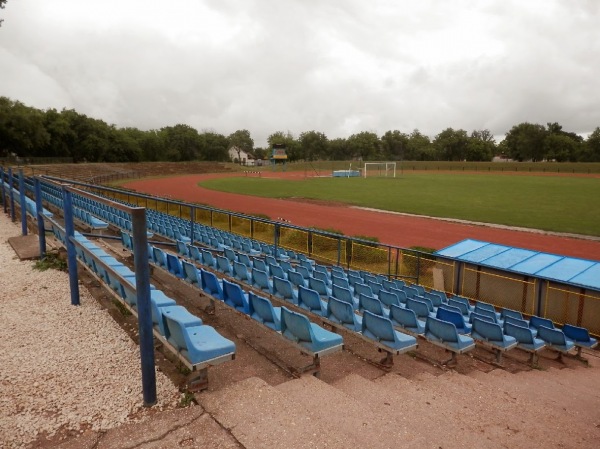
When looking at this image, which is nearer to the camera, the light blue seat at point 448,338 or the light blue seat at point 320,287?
the light blue seat at point 448,338

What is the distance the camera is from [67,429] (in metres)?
3.80

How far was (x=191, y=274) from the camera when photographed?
26.1 feet

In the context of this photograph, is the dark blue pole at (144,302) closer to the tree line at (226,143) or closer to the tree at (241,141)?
the tree line at (226,143)

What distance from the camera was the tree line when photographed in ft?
207

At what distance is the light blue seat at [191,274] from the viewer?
7.75 meters

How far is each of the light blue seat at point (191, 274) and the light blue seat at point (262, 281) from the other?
129cm

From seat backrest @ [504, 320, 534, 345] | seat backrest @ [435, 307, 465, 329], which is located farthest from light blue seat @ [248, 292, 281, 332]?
seat backrest @ [504, 320, 534, 345]

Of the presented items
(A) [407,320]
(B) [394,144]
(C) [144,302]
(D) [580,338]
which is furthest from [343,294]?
(B) [394,144]

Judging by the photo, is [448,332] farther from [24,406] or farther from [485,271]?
[485,271]

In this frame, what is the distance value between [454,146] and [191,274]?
12715 cm

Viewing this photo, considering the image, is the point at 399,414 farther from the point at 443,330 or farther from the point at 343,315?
the point at 443,330

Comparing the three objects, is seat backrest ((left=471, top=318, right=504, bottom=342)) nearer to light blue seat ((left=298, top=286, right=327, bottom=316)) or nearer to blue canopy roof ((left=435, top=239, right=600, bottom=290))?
light blue seat ((left=298, top=286, right=327, bottom=316))

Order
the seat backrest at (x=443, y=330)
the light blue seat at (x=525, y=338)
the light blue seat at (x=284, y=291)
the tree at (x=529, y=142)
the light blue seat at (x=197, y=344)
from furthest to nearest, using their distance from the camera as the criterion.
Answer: the tree at (x=529, y=142)
the light blue seat at (x=284, y=291)
the light blue seat at (x=525, y=338)
the seat backrest at (x=443, y=330)
the light blue seat at (x=197, y=344)

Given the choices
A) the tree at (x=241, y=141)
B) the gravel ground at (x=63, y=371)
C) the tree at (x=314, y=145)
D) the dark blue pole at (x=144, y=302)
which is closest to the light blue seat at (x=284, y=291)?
the gravel ground at (x=63, y=371)
